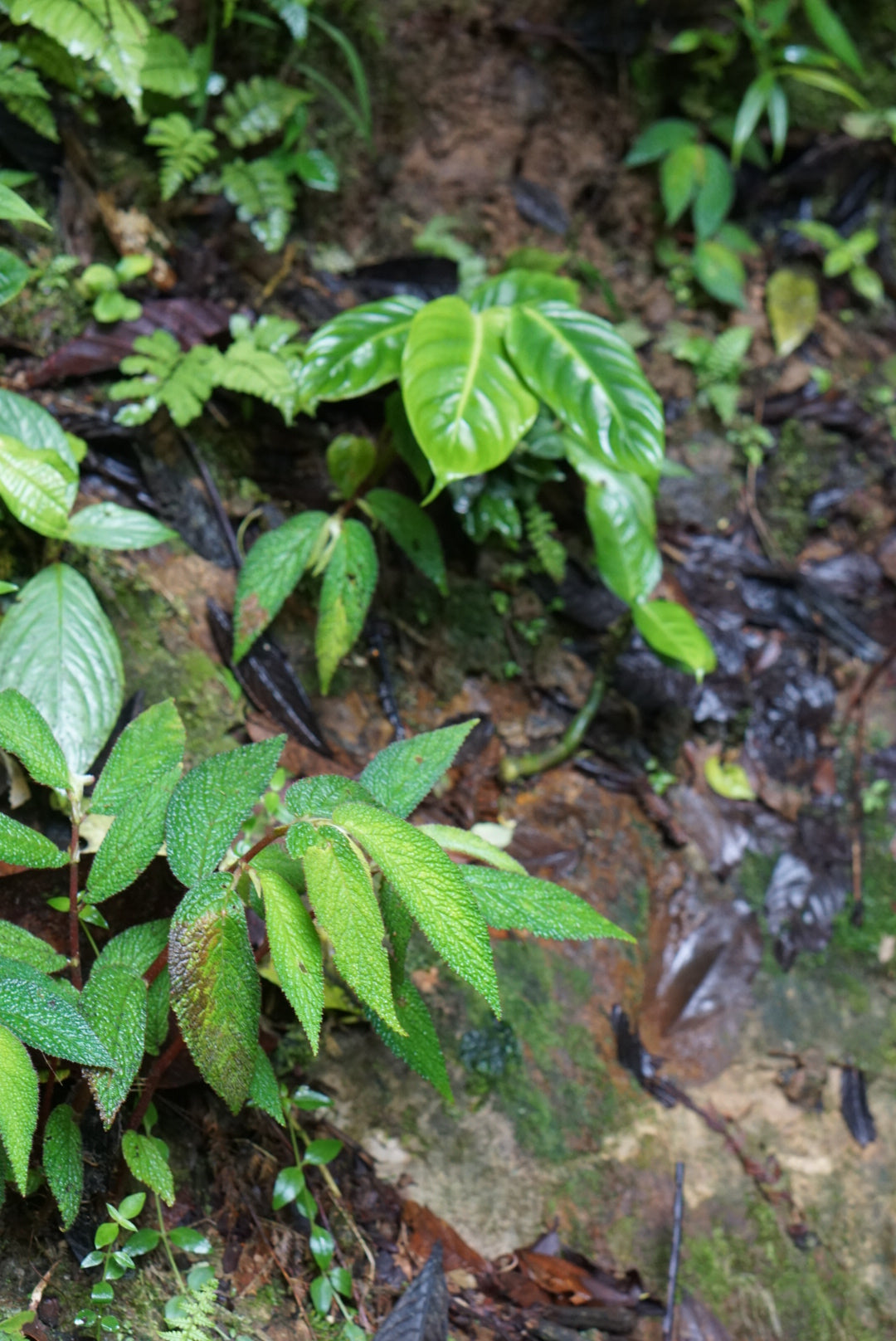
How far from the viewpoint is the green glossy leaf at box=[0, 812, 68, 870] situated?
1394mm

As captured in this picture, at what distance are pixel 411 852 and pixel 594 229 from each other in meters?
3.33

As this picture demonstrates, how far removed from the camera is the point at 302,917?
133 centimetres

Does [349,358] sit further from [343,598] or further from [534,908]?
[534,908]

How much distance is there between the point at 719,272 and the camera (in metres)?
3.82

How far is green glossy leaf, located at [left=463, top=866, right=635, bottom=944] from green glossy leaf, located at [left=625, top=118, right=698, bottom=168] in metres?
3.38

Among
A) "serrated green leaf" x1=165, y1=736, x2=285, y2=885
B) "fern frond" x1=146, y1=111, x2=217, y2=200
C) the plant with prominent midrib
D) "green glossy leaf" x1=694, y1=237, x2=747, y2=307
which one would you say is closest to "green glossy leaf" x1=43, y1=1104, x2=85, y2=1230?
the plant with prominent midrib

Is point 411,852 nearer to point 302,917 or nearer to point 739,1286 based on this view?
point 302,917

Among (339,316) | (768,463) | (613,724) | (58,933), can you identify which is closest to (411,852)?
(58,933)

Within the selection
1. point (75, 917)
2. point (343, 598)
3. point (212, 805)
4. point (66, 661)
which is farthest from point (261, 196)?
point (75, 917)

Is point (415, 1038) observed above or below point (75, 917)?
below

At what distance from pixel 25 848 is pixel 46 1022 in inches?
10.9

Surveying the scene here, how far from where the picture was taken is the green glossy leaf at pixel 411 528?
8.49ft

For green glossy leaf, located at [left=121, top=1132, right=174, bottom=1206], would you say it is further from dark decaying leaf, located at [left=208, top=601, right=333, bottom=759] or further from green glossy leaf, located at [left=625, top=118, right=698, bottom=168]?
green glossy leaf, located at [left=625, top=118, right=698, bottom=168]

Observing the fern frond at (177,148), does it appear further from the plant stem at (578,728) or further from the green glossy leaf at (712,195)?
the green glossy leaf at (712,195)
